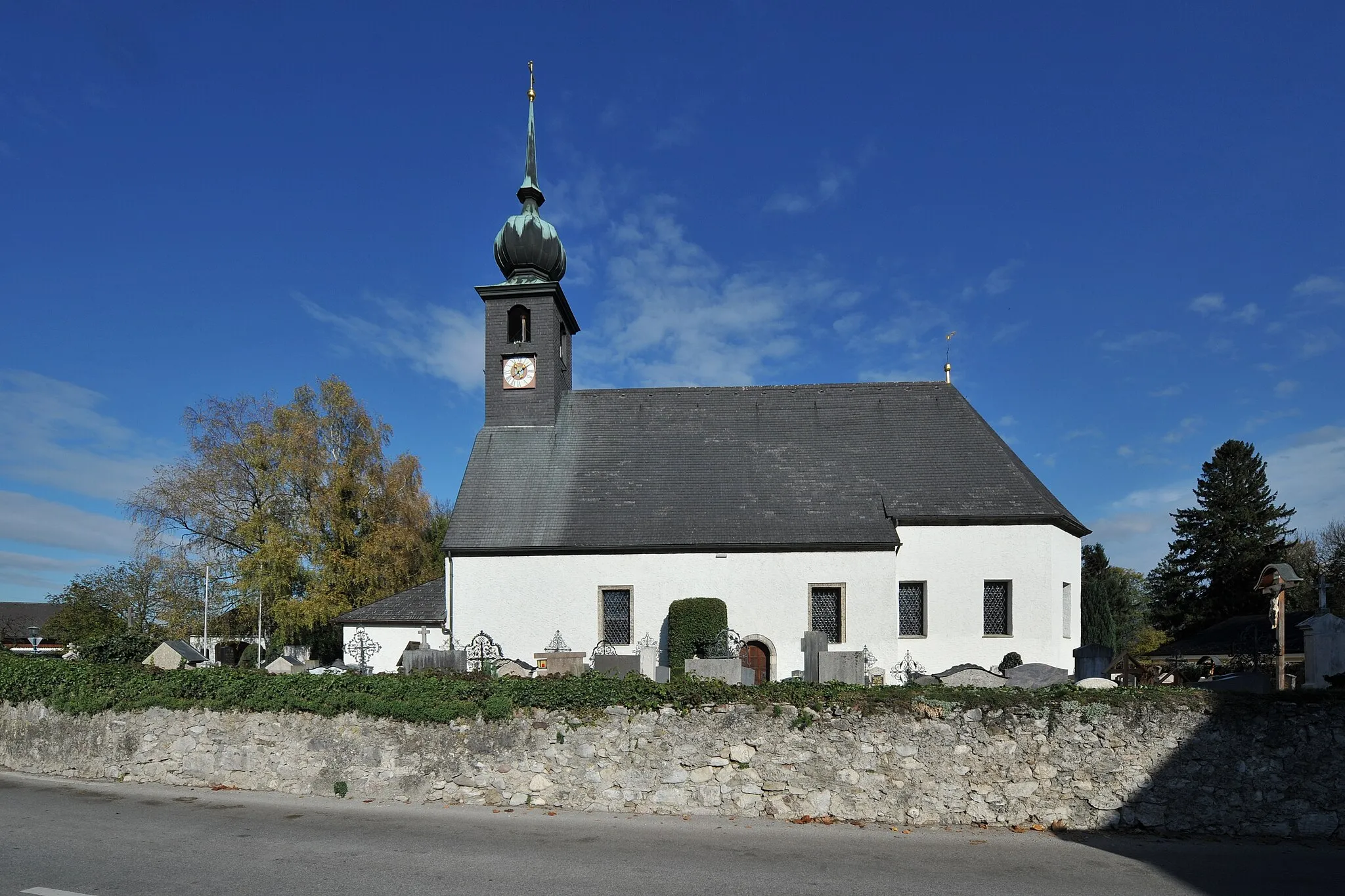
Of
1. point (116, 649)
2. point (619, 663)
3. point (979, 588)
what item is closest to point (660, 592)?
point (619, 663)

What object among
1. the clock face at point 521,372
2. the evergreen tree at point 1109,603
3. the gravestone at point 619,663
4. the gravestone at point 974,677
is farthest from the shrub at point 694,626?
the evergreen tree at point 1109,603

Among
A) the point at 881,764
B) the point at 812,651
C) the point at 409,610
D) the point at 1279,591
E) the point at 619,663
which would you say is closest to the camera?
the point at 881,764

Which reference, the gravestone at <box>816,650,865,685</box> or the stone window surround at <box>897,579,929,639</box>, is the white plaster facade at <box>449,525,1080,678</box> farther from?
the gravestone at <box>816,650,865,685</box>

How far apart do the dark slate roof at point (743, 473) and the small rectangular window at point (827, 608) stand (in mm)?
1241

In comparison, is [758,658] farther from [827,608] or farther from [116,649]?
[116,649]

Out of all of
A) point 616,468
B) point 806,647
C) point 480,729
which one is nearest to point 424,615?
point 616,468

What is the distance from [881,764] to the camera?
386 inches

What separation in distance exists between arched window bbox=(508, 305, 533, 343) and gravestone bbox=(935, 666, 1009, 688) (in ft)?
53.2

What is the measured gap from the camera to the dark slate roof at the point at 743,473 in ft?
75.3

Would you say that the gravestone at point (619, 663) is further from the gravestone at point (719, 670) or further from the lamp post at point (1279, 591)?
the lamp post at point (1279, 591)

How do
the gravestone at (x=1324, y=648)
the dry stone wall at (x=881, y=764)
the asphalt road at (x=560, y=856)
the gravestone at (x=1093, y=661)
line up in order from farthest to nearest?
the gravestone at (x=1093, y=661) < the gravestone at (x=1324, y=648) < the dry stone wall at (x=881, y=764) < the asphalt road at (x=560, y=856)

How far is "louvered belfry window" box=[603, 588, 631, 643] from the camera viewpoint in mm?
22906

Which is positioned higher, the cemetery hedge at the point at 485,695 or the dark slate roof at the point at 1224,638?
the cemetery hedge at the point at 485,695

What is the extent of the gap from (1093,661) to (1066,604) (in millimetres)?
9776
